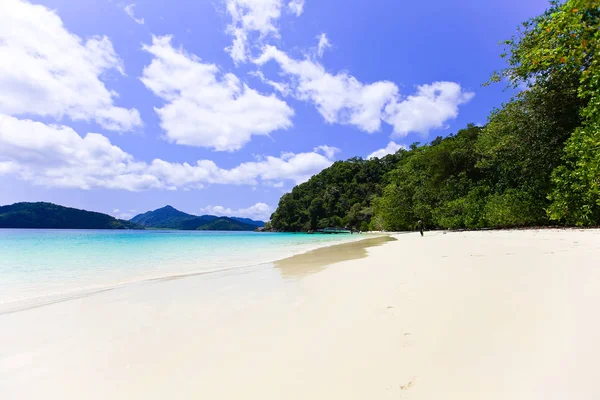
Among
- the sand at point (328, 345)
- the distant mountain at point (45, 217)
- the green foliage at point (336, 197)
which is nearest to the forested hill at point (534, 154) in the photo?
the sand at point (328, 345)

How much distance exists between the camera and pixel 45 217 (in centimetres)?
9912

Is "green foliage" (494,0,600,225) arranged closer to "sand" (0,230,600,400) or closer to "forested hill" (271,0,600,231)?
"forested hill" (271,0,600,231)

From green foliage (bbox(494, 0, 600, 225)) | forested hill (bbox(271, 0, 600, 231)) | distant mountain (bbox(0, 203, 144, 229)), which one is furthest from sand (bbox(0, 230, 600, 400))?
distant mountain (bbox(0, 203, 144, 229))

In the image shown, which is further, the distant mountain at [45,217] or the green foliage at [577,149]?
the distant mountain at [45,217]

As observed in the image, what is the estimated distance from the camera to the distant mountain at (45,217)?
316 feet

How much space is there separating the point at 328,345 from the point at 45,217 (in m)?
131

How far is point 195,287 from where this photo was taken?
561cm

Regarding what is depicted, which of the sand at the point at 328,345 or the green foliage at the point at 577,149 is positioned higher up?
the green foliage at the point at 577,149

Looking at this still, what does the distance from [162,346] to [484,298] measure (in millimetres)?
3560

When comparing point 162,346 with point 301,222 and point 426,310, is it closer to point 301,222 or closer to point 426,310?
point 426,310

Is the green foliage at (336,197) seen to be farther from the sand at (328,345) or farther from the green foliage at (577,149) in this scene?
the sand at (328,345)

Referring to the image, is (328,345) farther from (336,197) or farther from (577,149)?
(336,197)

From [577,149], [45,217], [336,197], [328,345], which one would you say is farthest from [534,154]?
[45,217]

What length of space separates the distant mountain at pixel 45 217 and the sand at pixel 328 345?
12712cm
